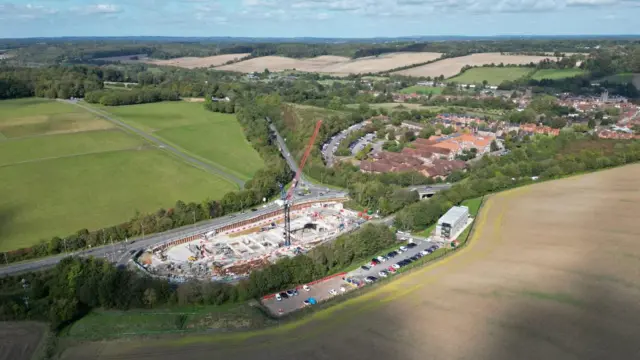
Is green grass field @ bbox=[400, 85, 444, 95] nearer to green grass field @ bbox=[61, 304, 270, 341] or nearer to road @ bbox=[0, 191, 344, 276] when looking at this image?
road @ bbox=[0, 191, 344, 276]

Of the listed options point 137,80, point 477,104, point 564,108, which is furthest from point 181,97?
point 564,108

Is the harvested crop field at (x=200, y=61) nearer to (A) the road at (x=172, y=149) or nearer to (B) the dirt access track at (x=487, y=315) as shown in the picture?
(A) the road at (x=172, y=149)

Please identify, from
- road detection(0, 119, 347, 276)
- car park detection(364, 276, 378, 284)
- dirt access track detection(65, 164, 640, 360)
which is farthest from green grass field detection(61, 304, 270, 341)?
car park detection(364, 276, 378, 284)

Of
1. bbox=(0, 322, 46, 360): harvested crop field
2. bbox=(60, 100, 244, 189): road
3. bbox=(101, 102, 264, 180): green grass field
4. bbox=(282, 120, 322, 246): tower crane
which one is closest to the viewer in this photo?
bbox=(0, 322, 46, 360): harvested crop field

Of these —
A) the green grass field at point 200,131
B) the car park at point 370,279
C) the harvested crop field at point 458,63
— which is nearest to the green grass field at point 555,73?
the harvested crop field at point 458,63

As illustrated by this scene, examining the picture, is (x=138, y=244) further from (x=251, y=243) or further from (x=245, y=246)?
(x=251, y=243)

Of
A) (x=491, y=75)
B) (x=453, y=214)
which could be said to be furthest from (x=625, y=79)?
(x=453, y=214)
